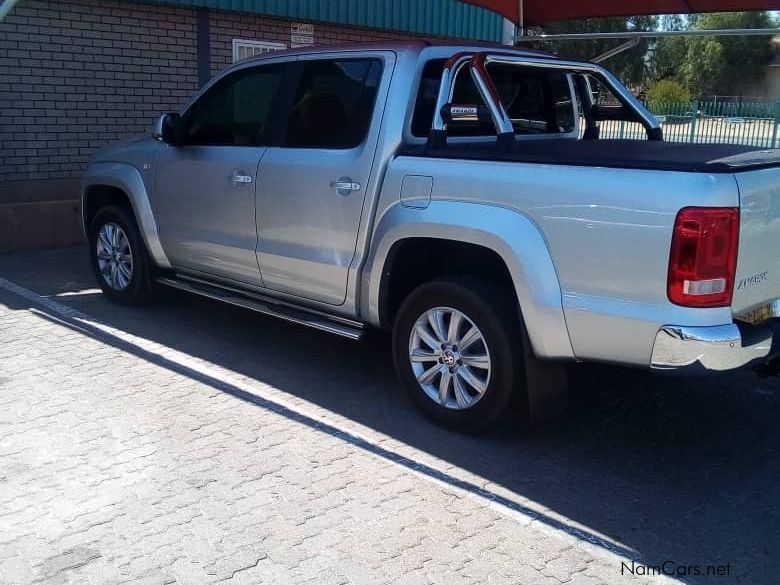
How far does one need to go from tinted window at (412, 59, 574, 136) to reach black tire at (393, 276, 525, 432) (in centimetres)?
97

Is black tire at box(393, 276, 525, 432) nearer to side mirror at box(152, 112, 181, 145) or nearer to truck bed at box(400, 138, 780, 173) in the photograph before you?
truck bed at box(400, 138, 780, 173)

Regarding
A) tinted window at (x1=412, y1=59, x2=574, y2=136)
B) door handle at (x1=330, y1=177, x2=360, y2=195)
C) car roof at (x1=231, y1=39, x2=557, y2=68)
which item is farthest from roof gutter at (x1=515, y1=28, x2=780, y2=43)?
door handle at (x1=330, y1=177, x2=360, y2=195)

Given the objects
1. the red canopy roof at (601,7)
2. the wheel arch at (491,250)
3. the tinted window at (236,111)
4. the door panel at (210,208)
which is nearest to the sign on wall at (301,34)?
the red canopy roof at (601,7)

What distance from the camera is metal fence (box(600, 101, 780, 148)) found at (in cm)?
1903

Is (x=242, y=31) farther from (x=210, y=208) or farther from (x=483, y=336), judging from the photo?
(x=483, y=336)

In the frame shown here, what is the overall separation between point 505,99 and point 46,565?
3.73m

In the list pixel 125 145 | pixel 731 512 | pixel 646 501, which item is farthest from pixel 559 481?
pixel 125 145

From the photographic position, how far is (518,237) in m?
3.88

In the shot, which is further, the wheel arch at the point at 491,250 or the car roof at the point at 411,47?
the car roof at the point at 411,47

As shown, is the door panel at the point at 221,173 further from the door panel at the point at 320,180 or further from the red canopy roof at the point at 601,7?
the red canopy roof at the point at 601,7

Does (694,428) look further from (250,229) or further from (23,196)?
(23,196)

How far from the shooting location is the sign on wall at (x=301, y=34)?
1184 cm

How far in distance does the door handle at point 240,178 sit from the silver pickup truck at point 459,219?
0.17 feet

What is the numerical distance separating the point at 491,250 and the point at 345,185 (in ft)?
3.48
